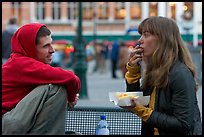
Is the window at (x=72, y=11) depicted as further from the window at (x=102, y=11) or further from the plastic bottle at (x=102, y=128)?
the plastic bottle at (x=102, y=128)

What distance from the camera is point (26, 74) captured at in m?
3.50

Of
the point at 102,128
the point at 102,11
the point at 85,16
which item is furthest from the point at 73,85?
the point at 102,11

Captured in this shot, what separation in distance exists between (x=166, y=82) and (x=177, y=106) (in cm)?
17

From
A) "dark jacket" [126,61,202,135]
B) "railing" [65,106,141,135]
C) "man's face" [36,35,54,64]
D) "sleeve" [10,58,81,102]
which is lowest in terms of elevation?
"railing" [65,106,141,135]

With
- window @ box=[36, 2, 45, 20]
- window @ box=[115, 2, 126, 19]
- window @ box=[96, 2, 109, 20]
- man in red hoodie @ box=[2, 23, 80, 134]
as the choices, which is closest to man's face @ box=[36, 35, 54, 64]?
man in red hoodie @ box=[2, 23, 80, 134]

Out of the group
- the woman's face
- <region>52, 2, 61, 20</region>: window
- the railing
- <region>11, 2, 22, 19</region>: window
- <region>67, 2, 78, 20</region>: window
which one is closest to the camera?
the woman's face

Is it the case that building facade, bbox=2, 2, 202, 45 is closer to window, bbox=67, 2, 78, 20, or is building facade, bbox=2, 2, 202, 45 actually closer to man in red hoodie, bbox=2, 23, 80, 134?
window, bbox=67, 2, 78, 20

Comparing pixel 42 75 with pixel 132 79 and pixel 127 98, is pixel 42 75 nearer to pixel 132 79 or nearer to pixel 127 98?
pixel 127 98

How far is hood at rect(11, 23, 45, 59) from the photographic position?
3.52 meters

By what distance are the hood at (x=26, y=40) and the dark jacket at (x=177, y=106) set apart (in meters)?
0.85

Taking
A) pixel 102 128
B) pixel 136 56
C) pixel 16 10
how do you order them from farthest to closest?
1. pixel 16 10
2. pixel 102 128
3. pixel 136 56

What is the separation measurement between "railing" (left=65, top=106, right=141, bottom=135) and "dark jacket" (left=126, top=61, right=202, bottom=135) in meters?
0.94

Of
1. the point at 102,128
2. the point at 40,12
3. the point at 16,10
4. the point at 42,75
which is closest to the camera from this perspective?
the point at 42,75

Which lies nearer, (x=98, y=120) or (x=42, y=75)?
(x=42, y=75)
